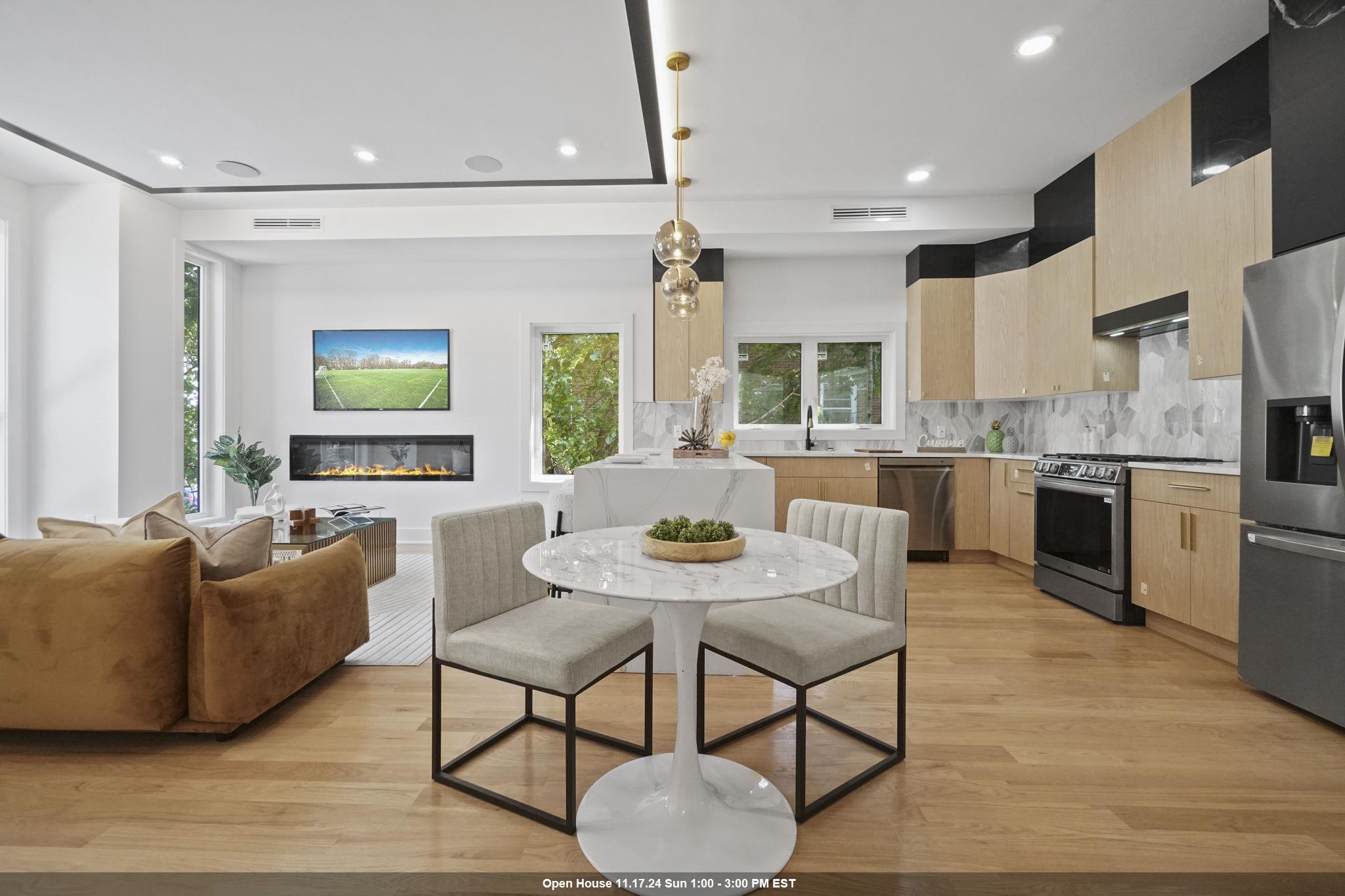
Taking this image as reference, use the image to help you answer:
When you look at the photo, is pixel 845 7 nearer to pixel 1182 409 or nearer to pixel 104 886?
pixel 1182 409

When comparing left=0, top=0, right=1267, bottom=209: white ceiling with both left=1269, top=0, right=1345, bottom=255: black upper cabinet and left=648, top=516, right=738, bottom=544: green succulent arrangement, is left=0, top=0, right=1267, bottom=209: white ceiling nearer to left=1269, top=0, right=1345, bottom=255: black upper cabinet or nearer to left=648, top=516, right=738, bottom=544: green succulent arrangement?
left=1269, top=0, right=1345, bottom=255: black upper cabinet

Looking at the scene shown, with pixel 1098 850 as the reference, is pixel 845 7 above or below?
above

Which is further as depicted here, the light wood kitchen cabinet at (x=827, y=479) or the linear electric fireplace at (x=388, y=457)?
the linear electric fireplace at (x=388, y=457)

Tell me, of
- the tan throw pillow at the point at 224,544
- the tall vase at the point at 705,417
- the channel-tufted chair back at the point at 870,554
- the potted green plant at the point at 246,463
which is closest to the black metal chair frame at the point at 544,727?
the channel-tufted chair back at the point at 870,554

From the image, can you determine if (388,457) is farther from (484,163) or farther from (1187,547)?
(1187,547)

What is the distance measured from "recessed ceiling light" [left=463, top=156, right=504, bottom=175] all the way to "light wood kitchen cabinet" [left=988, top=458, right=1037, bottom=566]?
410 centimetres

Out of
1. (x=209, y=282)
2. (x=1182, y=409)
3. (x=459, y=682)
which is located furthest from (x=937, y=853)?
(x=209, y=282)

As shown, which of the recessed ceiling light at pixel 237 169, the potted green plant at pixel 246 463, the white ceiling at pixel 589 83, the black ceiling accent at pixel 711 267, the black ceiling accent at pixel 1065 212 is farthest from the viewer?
the black ceiling accent at pixel 711 267

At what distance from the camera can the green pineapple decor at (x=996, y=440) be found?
476cm

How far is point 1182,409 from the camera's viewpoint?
3.44 meters

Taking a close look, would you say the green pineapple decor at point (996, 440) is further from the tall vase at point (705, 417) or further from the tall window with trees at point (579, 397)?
the tall window with trees at point (579, 397)

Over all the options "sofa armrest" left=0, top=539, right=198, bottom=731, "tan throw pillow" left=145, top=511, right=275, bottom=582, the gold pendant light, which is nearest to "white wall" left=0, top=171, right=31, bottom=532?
"sofa armrest" left=0, top=539, right=198, bottom=731

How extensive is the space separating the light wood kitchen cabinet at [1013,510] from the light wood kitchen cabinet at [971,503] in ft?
0.12

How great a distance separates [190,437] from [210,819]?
4.65 m
